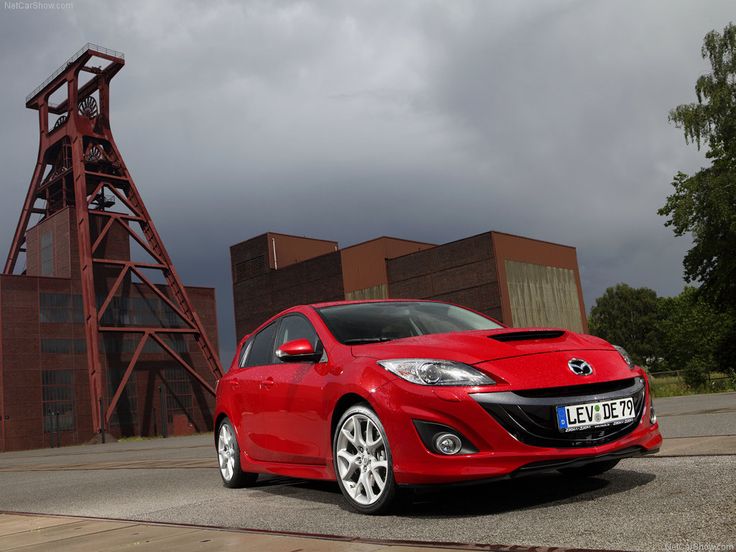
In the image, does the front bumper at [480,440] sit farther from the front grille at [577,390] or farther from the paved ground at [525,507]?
the paved ground at [525,507]

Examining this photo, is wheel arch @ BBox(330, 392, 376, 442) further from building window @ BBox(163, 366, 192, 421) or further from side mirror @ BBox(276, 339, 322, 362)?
building window @ BBox(163, 366, 192, 421)

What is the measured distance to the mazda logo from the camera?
4.21 m

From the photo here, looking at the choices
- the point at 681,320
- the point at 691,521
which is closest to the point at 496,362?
the point at 691,521

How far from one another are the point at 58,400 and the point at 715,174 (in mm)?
44800

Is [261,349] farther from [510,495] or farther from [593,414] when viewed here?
[593,414]

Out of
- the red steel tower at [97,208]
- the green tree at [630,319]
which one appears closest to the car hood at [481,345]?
the red steel tower at [97,208]

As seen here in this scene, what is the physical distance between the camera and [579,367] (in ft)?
13.9

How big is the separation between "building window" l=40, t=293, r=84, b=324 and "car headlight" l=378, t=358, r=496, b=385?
5506 centimetres

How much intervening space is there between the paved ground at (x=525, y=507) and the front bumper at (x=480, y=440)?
0.25m

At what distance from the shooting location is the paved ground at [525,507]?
3339 millimetres

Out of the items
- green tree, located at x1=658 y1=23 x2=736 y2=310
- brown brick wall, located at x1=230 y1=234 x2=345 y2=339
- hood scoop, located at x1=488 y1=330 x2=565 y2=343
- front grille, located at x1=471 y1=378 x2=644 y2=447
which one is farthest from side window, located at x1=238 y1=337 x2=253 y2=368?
brown brick wall, located at x1=230 y1=234 x2=345 y2=339

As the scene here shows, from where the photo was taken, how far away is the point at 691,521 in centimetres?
339

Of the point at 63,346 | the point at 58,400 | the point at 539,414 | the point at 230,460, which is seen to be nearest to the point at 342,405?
the point at 539,414

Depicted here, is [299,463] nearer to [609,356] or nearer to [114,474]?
[609,356]
